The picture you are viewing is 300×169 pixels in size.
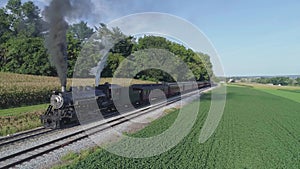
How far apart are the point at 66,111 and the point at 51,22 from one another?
507 cm

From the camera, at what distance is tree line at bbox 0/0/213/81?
44.0m

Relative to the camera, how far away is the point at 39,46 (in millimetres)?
44500

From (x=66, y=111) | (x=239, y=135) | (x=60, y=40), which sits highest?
(x=60, y=40)

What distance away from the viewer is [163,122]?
17.0m

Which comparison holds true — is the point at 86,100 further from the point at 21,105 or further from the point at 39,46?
the point at 39,46

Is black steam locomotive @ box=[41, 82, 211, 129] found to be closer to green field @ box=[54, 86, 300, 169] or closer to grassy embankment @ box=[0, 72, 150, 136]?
grassy embankment @ box=[0, 72, 150, 136]

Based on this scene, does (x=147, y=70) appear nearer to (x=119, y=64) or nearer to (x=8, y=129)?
(x=119, y=64)

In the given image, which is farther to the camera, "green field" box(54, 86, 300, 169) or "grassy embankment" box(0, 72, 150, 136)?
"grassy embankment" box(0, 72, 150, 136)

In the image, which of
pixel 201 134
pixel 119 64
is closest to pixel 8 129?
pixel 201 134

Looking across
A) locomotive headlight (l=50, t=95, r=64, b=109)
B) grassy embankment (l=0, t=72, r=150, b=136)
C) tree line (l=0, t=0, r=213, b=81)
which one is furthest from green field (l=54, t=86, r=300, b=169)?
tree line (l=0, t=0, r=213, b=81)

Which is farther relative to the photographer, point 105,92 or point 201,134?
point 105,92

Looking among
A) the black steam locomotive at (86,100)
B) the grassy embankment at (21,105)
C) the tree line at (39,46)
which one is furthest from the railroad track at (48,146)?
the tree line at (39,46)

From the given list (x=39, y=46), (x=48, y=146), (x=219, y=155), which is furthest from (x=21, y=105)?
(x=39, y=46)

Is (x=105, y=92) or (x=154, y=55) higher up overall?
(x=154, y=55)
